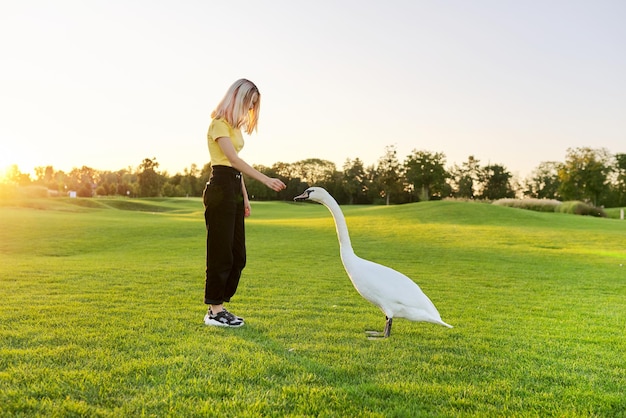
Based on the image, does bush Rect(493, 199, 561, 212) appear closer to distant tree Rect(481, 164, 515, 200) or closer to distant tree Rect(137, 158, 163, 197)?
distant tree Rect(481, 164, 515, 200)

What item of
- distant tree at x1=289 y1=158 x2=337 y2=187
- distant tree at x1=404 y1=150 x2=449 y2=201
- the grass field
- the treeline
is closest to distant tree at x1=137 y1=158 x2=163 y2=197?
the treeline

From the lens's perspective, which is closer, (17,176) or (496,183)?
(496,183)

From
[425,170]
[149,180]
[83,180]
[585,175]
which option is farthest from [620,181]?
[83,180]

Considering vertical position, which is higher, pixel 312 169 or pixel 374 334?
pixel 312 169

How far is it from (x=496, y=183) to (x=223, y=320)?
84803 millimetres

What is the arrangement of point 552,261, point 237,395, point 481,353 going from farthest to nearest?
point 552,261, point 481,353, point 237,395

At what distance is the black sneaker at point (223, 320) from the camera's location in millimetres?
5168

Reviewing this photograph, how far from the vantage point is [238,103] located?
521 cm

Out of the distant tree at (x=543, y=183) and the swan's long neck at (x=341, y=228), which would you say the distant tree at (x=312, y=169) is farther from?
the swan's long neck at (x=341, y=228)

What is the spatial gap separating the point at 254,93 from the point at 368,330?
293cm

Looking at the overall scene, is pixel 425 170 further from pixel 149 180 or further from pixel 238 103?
pixel 238 103

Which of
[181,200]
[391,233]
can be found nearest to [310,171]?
[181,200]

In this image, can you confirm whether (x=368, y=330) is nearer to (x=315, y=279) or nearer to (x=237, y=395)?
(x=237, y=395)

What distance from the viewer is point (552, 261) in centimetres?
1353
